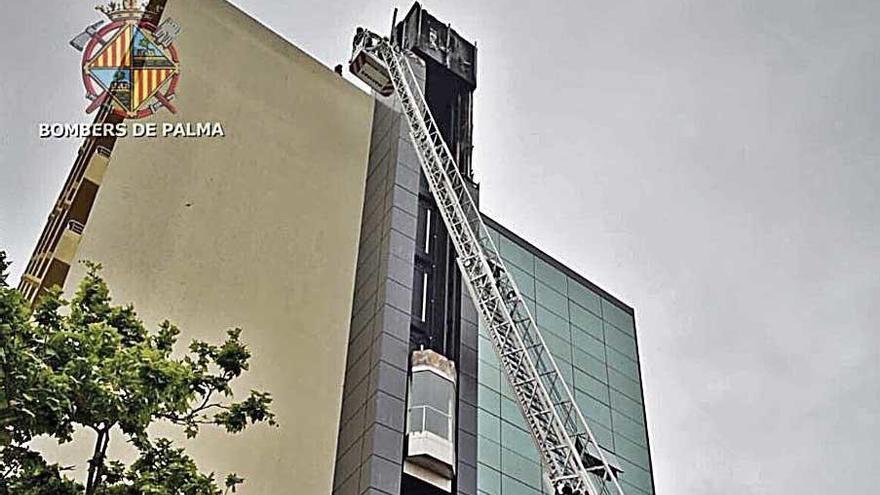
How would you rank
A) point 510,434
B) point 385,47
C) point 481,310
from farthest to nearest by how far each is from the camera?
1. point 385,47
2. point 510,434
3. point 481,310

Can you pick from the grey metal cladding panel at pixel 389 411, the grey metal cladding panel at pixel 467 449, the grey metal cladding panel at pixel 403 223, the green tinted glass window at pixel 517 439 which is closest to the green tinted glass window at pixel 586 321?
the green tinted glass window at pixel 517 439

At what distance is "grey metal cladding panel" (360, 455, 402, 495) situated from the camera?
25562 mm

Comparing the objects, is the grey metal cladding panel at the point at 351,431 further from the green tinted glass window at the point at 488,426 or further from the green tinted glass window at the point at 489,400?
the green tinted glass window at the point at 489,400

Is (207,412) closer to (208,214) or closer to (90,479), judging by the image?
(208,214)

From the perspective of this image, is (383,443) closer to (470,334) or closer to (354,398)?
(354,398)

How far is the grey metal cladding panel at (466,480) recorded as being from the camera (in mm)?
28439

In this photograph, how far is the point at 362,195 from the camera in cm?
3278

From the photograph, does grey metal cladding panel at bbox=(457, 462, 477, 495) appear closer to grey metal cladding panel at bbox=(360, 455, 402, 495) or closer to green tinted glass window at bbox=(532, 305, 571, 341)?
grey metal cladding panel at bbox=(360, 455, 402, 495)

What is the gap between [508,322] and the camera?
28.2m

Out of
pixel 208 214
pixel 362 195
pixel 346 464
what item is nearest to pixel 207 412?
pixel 346 464

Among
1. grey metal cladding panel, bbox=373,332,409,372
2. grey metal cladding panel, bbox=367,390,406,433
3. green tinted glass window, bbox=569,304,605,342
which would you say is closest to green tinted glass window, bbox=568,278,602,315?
green tinted glass window, bbox=569,304,605,342

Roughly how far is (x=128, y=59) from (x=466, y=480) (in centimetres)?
1690

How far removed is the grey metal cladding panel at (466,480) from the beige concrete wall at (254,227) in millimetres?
4174

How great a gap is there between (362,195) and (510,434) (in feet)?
31.0
